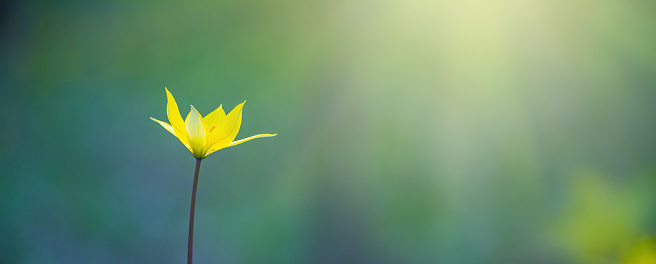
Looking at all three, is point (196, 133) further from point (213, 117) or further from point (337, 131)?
point (337, 131)

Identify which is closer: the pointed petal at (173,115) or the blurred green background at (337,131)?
the pointed petal at (173,115)

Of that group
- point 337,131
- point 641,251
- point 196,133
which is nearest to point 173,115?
point 196,133

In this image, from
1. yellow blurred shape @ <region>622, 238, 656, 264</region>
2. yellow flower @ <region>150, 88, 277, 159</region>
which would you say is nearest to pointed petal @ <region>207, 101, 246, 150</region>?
yellow flower @ <region>150, 88, 277, 159</region>

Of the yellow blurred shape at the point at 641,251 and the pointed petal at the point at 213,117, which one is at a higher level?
the pointed petal at the point at 213,117

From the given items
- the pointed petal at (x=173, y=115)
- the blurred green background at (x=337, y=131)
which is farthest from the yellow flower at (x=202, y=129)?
the blurred green background at (x=337, y=131)

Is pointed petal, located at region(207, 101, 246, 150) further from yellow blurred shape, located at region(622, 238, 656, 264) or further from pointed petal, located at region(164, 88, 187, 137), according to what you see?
yellow blurred shape, located at region(622, 238, 656, 264)

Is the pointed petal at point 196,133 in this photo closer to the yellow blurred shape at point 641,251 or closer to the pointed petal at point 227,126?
the pointed petal at point 227,126
